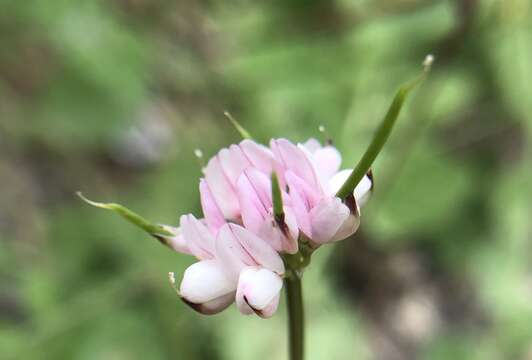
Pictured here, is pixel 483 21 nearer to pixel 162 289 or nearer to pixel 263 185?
pixel 162 289

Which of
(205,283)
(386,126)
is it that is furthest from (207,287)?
(386,126)

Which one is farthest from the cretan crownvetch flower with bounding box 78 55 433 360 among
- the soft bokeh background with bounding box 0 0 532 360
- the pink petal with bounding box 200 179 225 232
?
the soft bokeh background with bounding box 0 0 532 360

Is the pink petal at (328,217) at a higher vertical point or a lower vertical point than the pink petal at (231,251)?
higher

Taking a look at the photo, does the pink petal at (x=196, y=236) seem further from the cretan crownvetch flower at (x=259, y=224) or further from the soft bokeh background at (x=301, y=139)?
the soft bokeh background at (x=301, y=139)

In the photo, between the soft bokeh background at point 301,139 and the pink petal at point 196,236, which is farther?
the soft bokeh background at point 301,139

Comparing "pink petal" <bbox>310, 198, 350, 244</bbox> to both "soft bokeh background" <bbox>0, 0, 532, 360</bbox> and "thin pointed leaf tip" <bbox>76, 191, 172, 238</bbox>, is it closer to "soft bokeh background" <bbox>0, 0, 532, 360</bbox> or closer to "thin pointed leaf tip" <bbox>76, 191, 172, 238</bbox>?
"thin pointed leaf tip" <bbox>76, 191, 172, 238</bbox>

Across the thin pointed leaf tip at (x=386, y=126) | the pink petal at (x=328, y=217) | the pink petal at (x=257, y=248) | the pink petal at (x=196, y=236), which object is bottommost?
the pink petal at (x=196, y=236)

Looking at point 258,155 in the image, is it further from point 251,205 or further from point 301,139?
point 301,139

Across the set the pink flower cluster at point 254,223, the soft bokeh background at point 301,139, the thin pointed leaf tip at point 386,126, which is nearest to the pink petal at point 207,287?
the pink flower cluster at point 254,223
